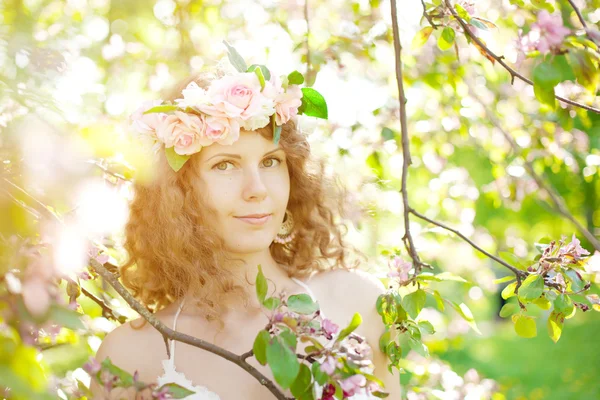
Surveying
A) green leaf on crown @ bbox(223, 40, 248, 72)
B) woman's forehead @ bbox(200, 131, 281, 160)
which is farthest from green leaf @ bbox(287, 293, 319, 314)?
green leaf on crown @ bbox(223, 40, 248, 72)

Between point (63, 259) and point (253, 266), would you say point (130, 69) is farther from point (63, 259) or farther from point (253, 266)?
point (63, 259)

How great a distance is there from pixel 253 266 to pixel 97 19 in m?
1.98

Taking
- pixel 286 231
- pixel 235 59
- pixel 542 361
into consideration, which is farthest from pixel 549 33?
pixel 542 361

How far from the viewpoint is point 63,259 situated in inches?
36.7

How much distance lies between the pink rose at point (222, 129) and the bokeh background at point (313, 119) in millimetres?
229

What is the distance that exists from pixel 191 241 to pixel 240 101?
425mm

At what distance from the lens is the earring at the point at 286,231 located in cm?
217

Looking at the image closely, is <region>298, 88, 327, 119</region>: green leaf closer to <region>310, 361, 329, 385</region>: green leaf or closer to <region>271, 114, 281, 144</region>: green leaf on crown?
<region>271, 114, 281, 144</region>: green leaf on crown

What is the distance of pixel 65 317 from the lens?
817 mm

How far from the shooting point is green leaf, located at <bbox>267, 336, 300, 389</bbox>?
105cm

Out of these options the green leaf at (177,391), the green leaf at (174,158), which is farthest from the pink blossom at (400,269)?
the green leaf at (177,391)

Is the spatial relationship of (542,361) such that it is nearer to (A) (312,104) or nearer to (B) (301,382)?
(A) (312,104)

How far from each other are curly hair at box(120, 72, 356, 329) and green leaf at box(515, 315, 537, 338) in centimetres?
70

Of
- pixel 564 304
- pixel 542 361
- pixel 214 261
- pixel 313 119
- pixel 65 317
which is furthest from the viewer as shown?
pixel 542 361
